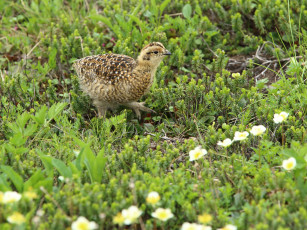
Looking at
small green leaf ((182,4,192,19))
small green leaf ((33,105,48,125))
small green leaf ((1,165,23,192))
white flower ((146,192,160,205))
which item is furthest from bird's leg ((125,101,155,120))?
white flower ((146,192,160,205))

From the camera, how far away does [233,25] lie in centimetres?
700

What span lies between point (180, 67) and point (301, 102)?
2.07 meters

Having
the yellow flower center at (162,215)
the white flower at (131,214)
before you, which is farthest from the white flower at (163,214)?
the white flower at (131,214)

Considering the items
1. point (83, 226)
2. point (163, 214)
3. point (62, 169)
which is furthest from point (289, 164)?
point (62, 169)

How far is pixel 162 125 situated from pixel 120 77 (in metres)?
0.81

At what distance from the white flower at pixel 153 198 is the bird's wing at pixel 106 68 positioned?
237 cm

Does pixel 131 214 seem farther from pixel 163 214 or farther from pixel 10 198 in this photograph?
pixel 10 198

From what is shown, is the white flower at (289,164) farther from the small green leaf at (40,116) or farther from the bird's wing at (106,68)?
the small green leaf at (40,116)

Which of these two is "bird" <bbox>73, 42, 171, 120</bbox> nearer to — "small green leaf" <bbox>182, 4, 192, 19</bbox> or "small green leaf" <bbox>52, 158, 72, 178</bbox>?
"small green leaf" <bbox>182, 4, 192, 19</bbox>

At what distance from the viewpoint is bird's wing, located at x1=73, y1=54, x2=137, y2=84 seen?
5.78 meters

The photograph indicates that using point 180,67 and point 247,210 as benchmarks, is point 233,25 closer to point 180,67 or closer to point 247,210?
point 180,67

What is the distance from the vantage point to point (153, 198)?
140 inches

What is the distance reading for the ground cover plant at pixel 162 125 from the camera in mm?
3758

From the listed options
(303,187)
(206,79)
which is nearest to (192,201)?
(303,187)
